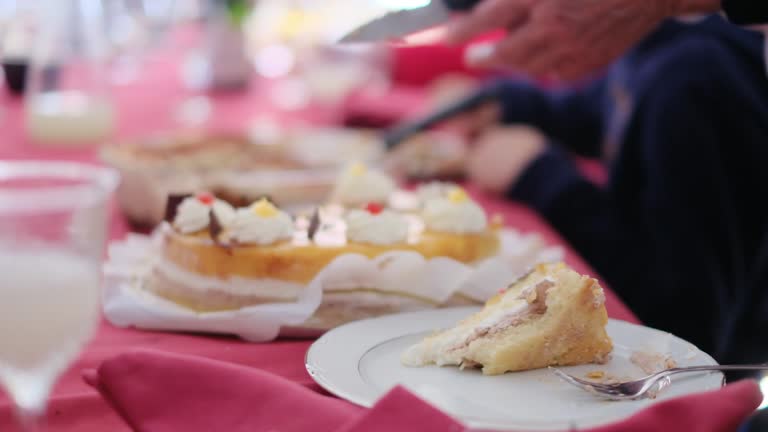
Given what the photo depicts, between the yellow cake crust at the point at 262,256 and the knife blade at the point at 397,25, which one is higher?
the knife blade at the point at 397,25

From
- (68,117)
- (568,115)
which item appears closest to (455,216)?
(68,117)

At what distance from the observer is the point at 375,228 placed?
4.41 feet

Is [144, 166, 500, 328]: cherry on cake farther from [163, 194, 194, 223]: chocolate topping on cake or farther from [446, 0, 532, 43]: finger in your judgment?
[446, 0, 532, 43]: finger

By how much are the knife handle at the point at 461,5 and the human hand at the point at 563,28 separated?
36mm

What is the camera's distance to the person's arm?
10.0 feet

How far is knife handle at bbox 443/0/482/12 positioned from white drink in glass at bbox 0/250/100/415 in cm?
115

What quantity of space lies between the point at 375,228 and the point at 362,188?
29 centimetres

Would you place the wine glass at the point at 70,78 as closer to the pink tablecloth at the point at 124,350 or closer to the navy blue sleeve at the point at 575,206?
the pink tablecloth at the point at 124,350

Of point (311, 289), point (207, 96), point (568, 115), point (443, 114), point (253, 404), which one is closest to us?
point (253, 404)

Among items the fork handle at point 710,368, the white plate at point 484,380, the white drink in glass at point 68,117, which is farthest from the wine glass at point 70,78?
the fork handle at point 710,368

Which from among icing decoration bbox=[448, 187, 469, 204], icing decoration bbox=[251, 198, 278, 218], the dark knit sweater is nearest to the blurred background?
icing decoration bbox=[251, 198, 278, 218]

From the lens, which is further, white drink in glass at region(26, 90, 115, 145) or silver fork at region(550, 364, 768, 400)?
white drink in glass at region(26, 90, 115, 145)

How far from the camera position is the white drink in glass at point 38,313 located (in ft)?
2.38

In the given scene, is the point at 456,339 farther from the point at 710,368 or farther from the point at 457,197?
the point at 457,197
